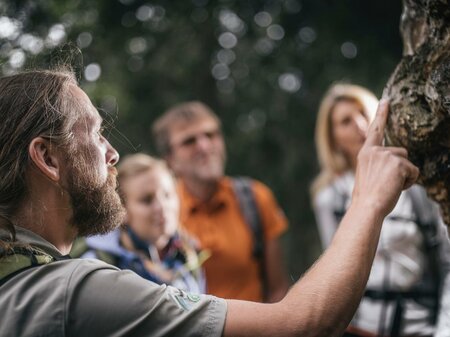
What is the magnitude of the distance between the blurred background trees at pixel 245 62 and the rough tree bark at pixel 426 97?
4.26 metres

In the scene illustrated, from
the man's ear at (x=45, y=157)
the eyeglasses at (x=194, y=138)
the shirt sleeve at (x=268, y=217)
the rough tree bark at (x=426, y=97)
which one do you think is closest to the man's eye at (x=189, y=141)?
the eyeglasses at (x=194, y=138)

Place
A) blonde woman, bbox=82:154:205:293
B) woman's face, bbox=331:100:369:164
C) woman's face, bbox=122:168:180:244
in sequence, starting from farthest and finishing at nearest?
1. woman's face, bbox=331:100:369:164
2. woman's face, bbox=122:168:180:244
3. blonde woman, bbox=82:154:205:293

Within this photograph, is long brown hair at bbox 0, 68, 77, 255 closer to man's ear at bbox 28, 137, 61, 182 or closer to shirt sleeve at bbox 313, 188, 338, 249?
man's ear at bbox 28, 137, 61, 182

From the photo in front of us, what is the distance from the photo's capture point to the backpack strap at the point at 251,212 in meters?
4.88

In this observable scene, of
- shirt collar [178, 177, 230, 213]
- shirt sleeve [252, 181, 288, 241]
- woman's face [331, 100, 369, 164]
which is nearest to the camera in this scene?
woman's face [331, 100, 369, 164]

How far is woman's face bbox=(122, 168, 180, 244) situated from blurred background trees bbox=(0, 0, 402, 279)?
7.79 feet

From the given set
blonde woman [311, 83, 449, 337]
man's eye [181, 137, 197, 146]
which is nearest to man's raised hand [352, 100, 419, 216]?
blonde woman [311, 83, 449, 337]

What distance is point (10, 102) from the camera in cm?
A: 211

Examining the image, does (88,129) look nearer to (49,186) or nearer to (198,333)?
(49,186)

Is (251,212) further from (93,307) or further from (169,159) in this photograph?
(93,307)

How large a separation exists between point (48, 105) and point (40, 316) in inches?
27.9

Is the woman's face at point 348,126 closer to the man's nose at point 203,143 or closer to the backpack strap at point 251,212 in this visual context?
the backpack strap at point 251,212

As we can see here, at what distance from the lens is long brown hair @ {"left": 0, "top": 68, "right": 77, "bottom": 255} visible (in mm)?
2062

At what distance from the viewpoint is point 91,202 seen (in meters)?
2.17
